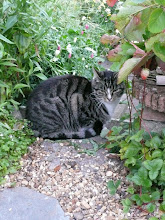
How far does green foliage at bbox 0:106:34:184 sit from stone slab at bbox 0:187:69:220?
0.16m

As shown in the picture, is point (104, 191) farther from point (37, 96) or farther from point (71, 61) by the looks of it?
point (71, 61)

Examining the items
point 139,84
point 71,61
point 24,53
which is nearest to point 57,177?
point 139,84

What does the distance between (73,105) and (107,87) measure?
0.43 metres

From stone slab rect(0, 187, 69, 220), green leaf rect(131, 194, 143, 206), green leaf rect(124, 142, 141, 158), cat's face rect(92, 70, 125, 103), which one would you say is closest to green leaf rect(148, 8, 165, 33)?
green leaf rect(124, 142, 141, 158)

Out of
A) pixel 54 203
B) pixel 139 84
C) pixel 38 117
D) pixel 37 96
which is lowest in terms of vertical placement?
pixel 54 203

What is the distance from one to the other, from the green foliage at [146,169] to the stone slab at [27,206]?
49 centimetres

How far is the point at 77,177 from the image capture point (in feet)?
7.78

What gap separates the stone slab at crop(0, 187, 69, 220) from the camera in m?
1.97

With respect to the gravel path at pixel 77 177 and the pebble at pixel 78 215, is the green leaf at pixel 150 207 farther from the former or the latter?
the pebble at pixel 78 215

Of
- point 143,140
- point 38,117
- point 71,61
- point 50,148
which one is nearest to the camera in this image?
point 143,140

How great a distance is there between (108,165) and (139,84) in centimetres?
74

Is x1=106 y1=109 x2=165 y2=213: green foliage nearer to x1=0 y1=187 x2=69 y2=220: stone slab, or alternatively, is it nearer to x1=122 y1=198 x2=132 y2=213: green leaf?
x1=122 y1=198 x2=132 y2=213: green leaf

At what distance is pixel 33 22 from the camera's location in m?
2.86

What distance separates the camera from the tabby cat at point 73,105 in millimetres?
3088
